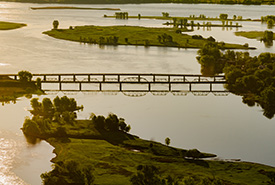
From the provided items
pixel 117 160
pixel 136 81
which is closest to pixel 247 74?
pixel 136 81

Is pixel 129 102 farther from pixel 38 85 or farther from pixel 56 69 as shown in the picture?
pixel 56 69

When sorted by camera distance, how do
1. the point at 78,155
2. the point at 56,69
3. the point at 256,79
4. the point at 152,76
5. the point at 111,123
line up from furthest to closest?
the point at 56,69 → the point at 152,76 → the point at 256,79 → the point at 111,123 → the point at 78,155

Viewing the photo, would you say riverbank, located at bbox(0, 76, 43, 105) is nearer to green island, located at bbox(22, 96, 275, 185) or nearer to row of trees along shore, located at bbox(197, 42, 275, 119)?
green island, located at bbox(22, 96, 275, 185)

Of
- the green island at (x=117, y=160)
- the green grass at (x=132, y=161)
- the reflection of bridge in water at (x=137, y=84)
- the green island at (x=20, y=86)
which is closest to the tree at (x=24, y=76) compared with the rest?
the green island at (x=20, y=86)

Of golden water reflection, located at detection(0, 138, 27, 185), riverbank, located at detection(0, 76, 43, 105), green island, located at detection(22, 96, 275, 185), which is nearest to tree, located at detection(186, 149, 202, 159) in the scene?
green island, located at detection(22, 96, 275, 185)

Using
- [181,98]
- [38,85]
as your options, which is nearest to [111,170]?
[181,98]
